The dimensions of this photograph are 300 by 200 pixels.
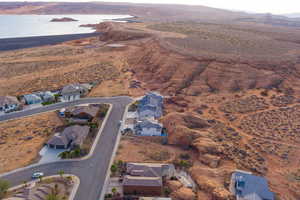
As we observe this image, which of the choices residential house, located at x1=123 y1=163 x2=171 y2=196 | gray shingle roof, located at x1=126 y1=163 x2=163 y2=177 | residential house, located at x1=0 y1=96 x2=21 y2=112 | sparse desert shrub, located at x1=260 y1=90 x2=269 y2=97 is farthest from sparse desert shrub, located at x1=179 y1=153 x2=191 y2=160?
residential house, located at x1=0 y1=96 x2=21 y2=112

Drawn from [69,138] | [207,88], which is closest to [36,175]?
[69,138]

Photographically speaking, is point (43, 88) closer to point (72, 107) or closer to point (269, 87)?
point (72, 107)

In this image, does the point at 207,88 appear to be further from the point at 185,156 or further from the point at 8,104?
the point at 8,104

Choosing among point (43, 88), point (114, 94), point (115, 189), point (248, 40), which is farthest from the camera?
point (248, 40)

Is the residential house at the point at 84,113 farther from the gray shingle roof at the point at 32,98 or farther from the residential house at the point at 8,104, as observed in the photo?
the residential house at the point at 8,104

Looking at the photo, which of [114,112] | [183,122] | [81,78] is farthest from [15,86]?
[183,122]

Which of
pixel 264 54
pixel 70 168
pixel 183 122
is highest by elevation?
pixel 264 54
